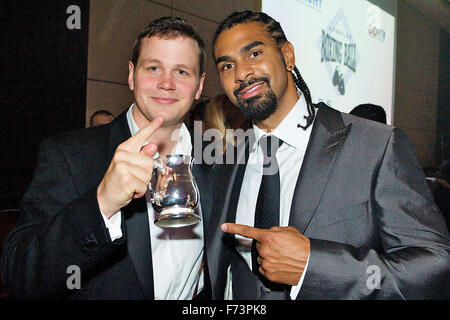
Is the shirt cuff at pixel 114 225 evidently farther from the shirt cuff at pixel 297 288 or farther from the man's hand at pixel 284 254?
the shirt cuff at pixel 297 288

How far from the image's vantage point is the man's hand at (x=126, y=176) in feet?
3.64

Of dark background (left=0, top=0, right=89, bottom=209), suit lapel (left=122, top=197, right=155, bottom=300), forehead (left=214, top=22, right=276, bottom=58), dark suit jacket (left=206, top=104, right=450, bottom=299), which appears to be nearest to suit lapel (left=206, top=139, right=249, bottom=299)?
dark suit jacket (left=206, top=104, right=450, bottom=299)

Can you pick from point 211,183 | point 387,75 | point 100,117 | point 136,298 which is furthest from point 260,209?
point 387,75

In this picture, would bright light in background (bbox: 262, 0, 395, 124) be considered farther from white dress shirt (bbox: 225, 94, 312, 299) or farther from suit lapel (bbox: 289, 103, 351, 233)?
suit lapel (bbox: 289, 103, 351, 233)

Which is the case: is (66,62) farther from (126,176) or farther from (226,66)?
(126,176)

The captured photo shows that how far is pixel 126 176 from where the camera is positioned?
1.10 meters

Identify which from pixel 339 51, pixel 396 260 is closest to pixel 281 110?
pixel 396 260

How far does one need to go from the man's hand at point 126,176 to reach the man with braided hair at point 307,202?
340mm

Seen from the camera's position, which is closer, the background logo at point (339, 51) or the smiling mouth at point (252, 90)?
the smiling mouth at point (252, 90)

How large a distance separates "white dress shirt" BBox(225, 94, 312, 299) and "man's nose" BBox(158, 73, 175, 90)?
470 mm

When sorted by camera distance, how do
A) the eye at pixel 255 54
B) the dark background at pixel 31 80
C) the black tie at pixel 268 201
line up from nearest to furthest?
1. the black tie at pixel 268 201
2. the eye at pixel 255 54
3. the dark background at pixel 31 80

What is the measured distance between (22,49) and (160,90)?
7.63 ft

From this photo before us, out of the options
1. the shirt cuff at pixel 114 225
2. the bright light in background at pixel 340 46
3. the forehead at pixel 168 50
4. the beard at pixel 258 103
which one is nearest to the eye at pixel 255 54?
the beard at pixel 258 103

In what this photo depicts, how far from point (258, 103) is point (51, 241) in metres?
0.98
